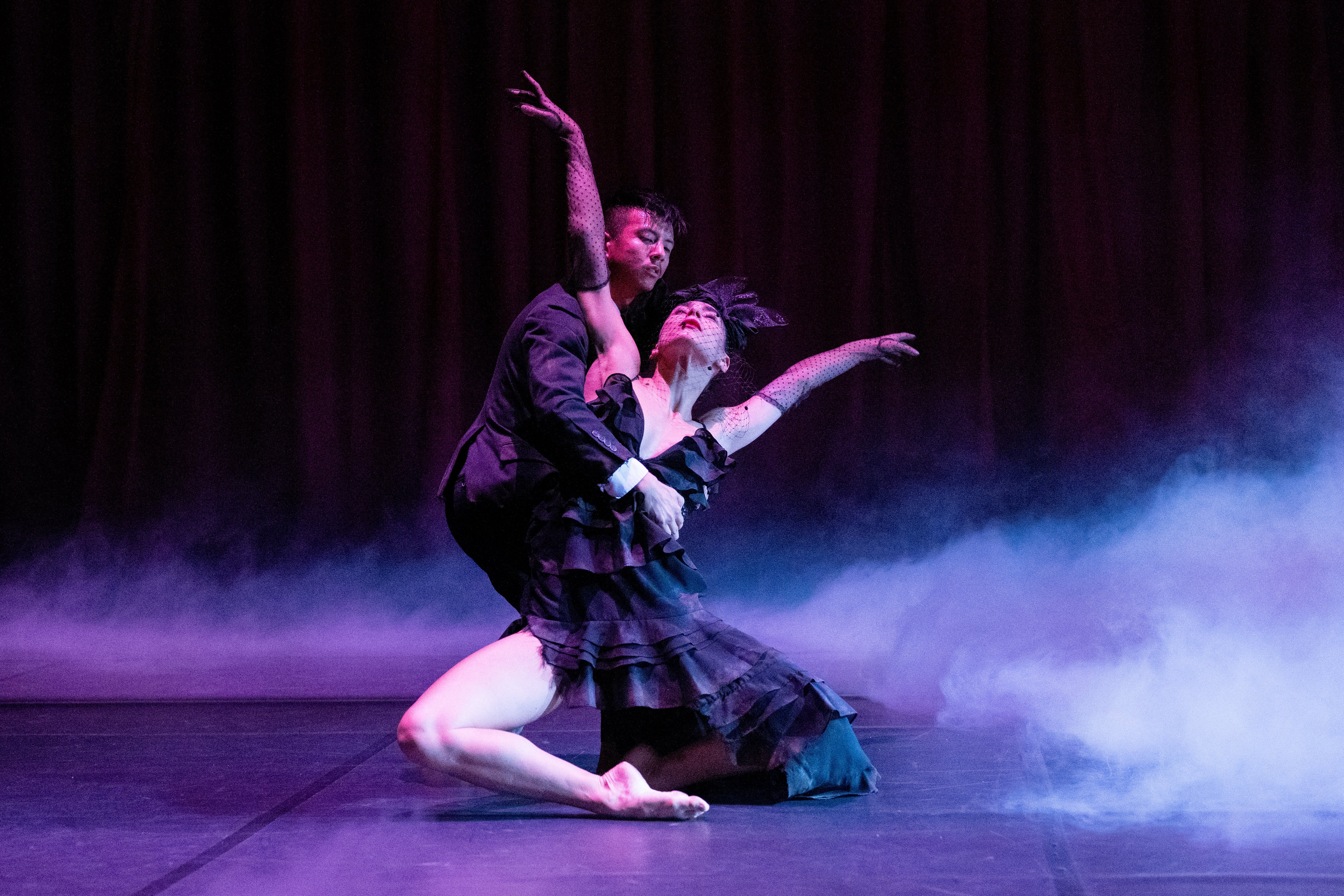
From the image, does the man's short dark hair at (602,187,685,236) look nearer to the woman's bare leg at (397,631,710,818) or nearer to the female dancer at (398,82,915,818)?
the female dancer at (398,82,915,818)

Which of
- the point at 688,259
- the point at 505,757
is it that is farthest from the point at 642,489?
the point at 688,259

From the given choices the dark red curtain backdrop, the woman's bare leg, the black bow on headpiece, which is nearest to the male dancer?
the black bow on headpiece

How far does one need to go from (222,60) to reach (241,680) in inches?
90.9

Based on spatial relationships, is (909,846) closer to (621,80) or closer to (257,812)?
(257,812)

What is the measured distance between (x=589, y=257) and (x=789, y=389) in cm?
49

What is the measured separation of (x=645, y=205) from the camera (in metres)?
2.26

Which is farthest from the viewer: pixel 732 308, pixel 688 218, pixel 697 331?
pixel 688 218

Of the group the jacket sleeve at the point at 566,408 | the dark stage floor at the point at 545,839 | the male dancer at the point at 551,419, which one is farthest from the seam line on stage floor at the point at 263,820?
the jacket sleeve at the point at 566,408

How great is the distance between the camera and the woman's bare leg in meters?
1.87

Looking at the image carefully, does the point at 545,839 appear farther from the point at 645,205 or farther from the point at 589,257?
the point at 645,205

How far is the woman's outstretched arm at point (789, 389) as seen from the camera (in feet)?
7.64

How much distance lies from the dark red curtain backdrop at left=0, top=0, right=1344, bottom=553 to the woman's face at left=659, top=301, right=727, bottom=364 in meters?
1.92

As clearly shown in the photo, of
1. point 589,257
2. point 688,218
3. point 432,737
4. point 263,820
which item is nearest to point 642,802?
point 432,737

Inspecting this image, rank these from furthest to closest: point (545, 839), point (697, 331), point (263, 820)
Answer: point (697, 331) < point (263, 820) < point (545, 839)
